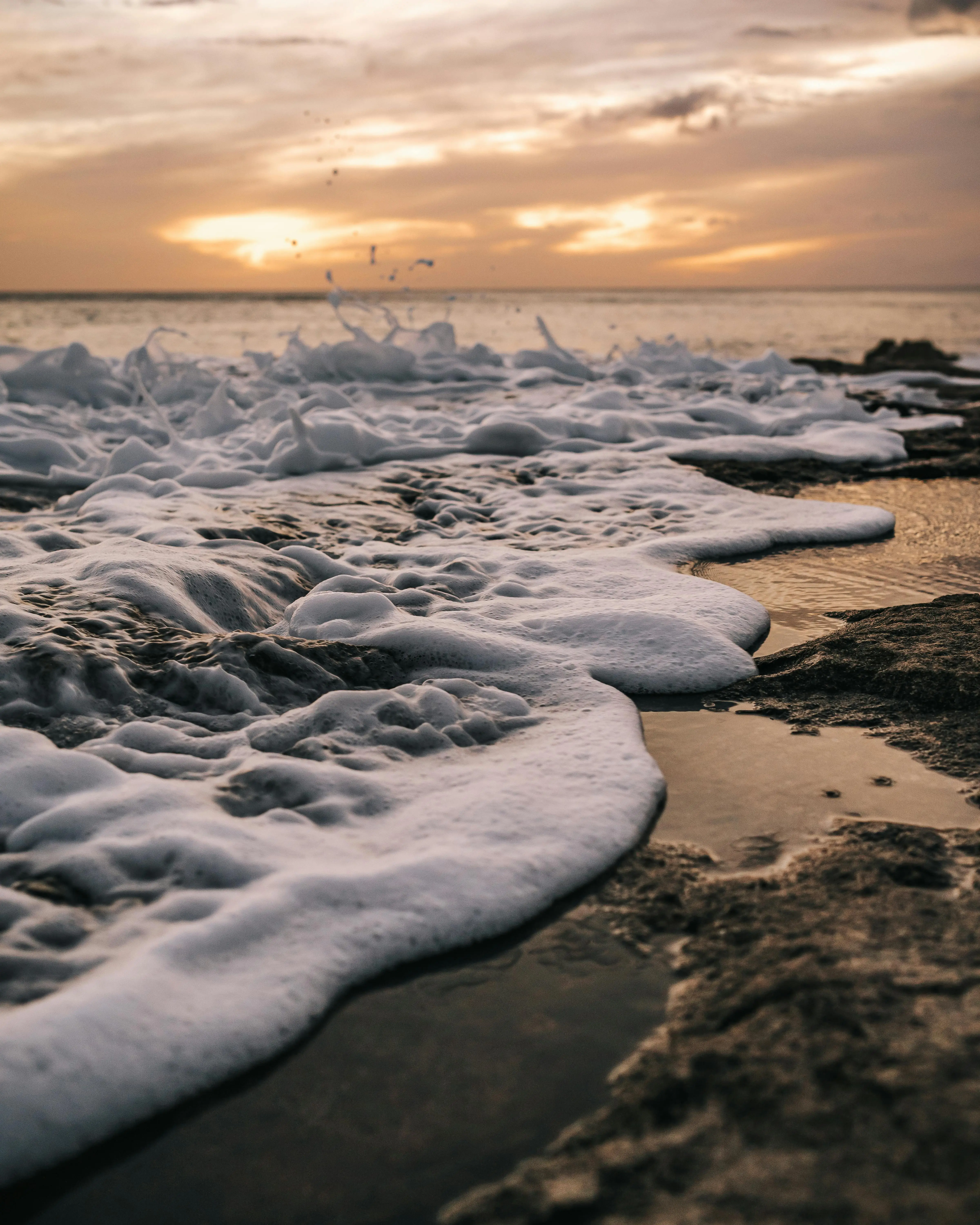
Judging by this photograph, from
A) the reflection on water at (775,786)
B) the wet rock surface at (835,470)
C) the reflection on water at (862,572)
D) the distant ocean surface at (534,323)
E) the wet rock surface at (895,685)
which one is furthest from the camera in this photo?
the distant ocean surface at (534,323)

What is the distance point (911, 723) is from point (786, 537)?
209 centimetres

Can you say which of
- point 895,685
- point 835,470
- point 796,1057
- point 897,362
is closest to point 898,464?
point 835,470

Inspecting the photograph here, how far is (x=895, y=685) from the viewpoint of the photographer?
2.53 meters

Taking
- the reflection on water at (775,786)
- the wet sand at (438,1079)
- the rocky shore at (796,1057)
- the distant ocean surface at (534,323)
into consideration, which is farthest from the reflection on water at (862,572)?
the distant ocean surface at (534,323)

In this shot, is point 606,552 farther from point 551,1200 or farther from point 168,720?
point 551,1200

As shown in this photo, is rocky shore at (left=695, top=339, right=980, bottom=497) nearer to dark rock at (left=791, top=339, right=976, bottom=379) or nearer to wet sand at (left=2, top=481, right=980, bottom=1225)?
dark rock at (left=791, top=339, right=976, bottom=379)

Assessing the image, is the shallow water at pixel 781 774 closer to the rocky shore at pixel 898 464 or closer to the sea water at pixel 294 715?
the sea water at pixel 294 715

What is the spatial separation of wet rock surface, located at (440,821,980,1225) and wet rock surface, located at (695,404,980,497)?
159 inches

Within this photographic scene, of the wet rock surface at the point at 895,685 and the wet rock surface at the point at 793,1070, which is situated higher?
the wet rock surface at the point at 895,685

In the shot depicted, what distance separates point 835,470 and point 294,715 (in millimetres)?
4815

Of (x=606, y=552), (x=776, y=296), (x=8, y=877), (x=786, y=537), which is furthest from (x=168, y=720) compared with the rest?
(x=776, y=296)

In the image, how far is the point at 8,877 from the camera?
5.64ft

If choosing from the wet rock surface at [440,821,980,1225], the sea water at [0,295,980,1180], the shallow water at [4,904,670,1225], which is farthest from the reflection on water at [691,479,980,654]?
the shallow water at [4,904,670,1225]

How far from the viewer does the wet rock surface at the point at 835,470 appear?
18.5 feet
